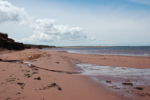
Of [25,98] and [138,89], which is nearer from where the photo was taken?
[25,98]

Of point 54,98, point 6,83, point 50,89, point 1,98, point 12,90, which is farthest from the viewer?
point 6,83

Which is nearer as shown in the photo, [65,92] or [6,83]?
[65,92]

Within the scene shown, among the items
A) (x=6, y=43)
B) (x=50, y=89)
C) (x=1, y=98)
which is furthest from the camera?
(x=6, y=43)

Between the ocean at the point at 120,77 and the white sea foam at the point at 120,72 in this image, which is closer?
the ocean at the point at 120,77

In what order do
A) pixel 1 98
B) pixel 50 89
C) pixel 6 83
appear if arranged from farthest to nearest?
pixel 6 83 < pixel 50 89 < pixel 1 98

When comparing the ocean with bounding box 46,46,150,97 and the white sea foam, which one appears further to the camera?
the white sea foam

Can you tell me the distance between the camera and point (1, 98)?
13.0 feet

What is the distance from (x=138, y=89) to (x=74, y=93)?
8.76ft

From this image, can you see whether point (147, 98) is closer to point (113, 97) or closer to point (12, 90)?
point (113, 97)

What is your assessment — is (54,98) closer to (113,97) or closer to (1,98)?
(1,98)

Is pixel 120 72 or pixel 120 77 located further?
pixel 120 72

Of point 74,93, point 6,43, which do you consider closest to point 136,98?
point 74,93

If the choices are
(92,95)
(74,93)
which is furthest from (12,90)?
(92,95)

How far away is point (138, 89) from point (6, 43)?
33.8m
